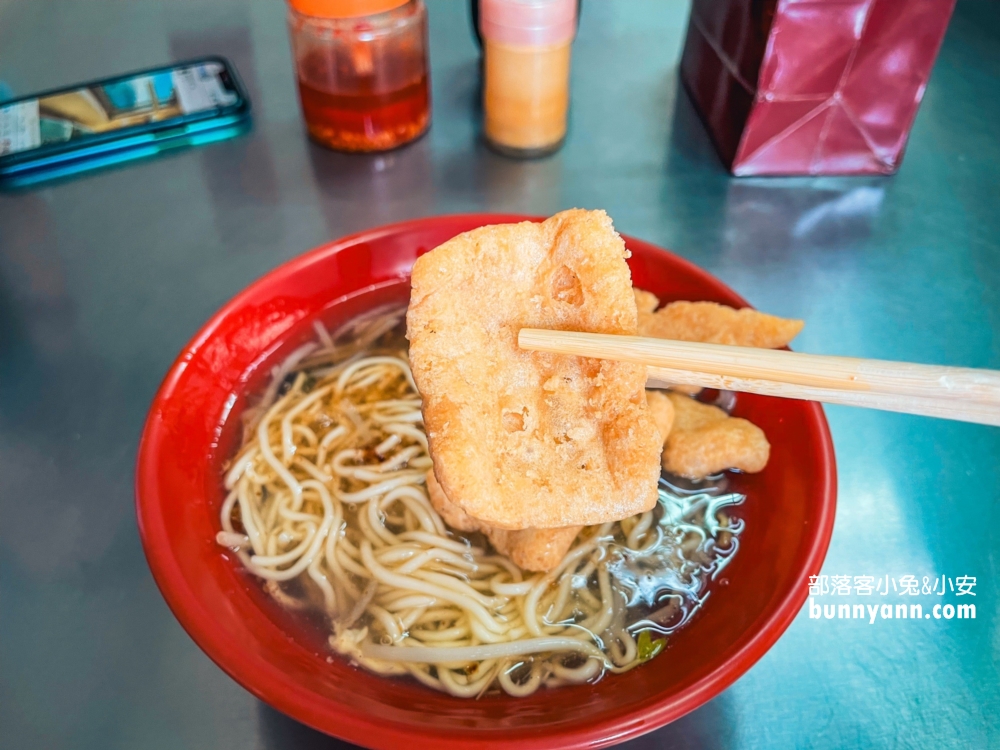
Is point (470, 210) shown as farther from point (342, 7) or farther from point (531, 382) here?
point (531, 382)

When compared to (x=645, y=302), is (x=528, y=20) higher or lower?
higher

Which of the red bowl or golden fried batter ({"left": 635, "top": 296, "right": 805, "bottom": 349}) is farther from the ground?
golden fried batter ({"left": 635, "top": 296, "right": 805, "bottom": 349})

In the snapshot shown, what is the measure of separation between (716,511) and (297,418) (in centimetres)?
81

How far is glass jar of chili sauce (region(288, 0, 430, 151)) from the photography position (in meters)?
1.76

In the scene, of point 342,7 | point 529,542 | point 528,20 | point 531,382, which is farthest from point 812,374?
point 342,7

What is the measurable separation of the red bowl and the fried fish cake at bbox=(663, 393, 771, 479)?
41mm

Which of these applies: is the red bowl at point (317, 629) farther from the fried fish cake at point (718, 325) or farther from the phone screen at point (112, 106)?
the phone screen at point (112, 106)

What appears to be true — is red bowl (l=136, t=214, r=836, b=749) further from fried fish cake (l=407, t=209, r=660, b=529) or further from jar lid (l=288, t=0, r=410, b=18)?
jar lid (l=288, t=0, r=410, b=18)

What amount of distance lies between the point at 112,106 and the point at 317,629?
1.78 m

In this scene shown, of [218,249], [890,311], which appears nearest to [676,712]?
[890,311]

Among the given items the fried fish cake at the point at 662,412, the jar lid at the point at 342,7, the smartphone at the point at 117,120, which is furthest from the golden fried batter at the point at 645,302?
the smartphone at the point at 117,120

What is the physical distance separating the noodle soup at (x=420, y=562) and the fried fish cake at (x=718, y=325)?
27cm

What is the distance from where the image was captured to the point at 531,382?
39.3 inches

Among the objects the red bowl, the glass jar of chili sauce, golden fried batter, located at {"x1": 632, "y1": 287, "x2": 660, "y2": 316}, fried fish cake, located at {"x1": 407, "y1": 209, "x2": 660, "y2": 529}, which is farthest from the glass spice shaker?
fried fish cake, located at {"x1": 407, "y1": 209, "x2": 660, "y2": 529}
